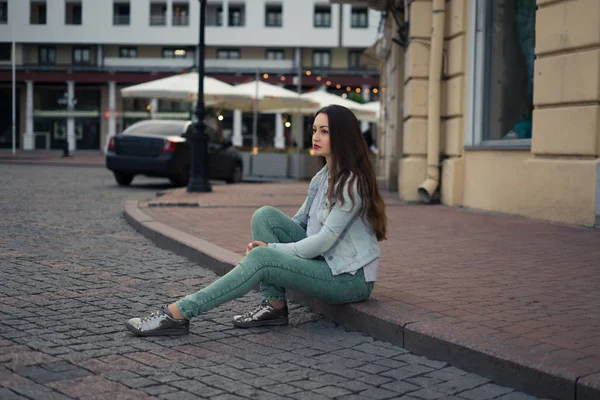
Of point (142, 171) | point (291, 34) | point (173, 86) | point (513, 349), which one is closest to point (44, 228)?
point (513, 349)

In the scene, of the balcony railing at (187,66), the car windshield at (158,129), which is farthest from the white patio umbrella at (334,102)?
the balcony railing at (187,66)

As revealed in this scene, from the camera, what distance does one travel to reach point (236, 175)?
20.9 metres

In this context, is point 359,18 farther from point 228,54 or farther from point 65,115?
point 65,115

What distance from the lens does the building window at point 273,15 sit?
183 ft

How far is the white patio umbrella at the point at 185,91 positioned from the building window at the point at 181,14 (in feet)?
101

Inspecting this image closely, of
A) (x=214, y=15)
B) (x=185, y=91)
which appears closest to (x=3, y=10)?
(x=214, y=15)

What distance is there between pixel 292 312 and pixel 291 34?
51.3 m

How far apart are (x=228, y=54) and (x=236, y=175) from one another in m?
37.3

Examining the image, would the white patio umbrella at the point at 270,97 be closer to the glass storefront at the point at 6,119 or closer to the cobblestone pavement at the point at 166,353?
the cobblestone pavement at the point at 166,353

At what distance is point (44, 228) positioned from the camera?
941cm

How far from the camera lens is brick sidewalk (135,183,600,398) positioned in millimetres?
3715

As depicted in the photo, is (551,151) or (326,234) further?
(551,151)

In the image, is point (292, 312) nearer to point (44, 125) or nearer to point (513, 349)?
point (513, 349)

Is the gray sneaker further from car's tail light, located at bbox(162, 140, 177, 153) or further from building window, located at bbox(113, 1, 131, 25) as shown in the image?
building window, located at bbox(113, 1, 131, 25)
